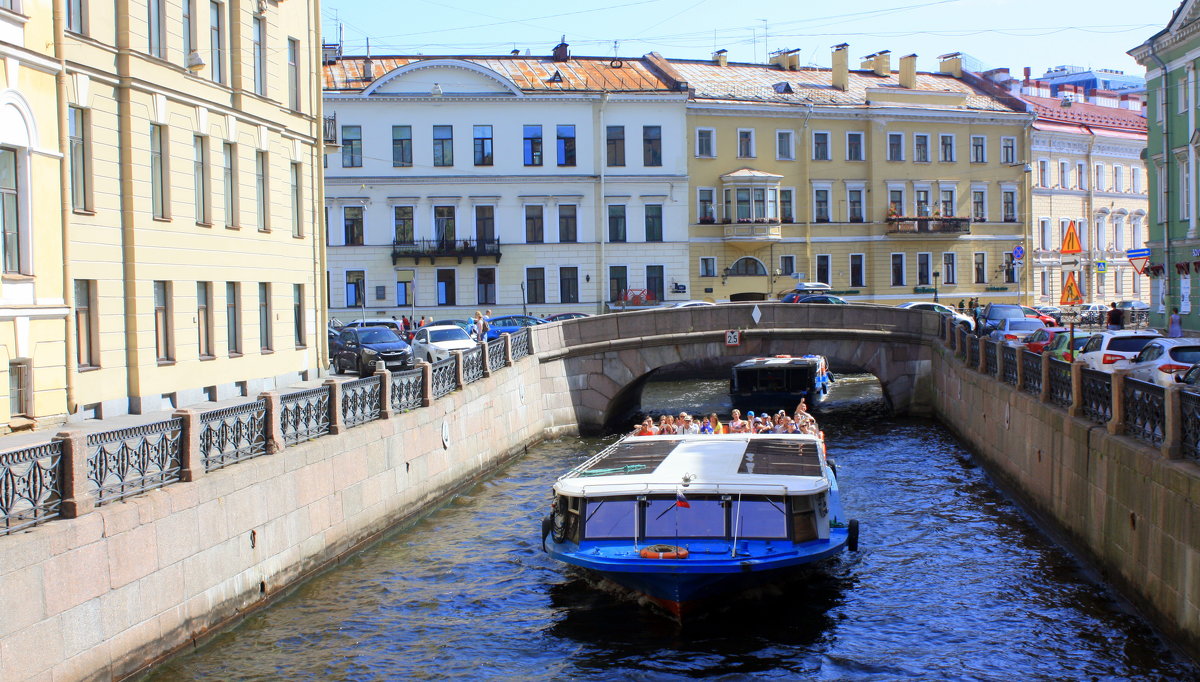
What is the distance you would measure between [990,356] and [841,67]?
117ft

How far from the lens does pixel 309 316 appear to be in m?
32.0

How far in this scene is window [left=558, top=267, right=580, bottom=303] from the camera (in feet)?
179

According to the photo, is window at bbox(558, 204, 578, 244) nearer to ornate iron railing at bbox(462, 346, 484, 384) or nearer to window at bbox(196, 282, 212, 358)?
ornate iron railing at bbox(462, 346, 484, 384)

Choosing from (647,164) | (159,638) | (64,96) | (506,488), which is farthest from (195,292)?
(647,164)

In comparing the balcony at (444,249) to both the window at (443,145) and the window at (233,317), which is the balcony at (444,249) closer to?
the window at (443,145)

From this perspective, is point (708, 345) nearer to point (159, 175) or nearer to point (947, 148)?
point (159, 175)

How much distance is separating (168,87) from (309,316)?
28.7ft

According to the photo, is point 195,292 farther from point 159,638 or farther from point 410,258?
point 410,258

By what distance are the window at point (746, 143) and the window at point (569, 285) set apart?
9674 millimetres

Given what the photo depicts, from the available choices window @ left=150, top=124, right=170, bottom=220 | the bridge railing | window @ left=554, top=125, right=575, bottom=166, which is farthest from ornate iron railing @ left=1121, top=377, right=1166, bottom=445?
window @ left=554, top=125, right=575, bottom=166

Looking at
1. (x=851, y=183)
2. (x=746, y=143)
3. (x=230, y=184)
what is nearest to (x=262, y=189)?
(x=230, y=184)

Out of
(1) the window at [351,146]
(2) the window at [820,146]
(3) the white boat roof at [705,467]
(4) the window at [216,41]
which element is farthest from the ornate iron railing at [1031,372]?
(2) the window at [820,146]

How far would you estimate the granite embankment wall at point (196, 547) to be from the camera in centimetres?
1145

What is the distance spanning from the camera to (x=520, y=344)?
3250 centimetres
